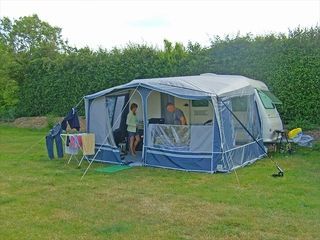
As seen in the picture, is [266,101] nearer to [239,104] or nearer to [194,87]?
[239,104]

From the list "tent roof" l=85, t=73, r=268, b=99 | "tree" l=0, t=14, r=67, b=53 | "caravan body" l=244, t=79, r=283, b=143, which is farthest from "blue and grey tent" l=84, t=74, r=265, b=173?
"tree" l=0, t=14, r=67, b=53

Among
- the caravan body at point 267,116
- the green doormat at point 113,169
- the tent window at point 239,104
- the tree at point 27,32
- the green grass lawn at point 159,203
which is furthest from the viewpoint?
the tree at point 27,32

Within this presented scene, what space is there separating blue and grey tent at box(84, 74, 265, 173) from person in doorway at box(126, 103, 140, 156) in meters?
0.30

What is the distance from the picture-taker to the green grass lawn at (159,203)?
Answer: 496 centimetres

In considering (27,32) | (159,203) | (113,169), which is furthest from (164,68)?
(27,32)

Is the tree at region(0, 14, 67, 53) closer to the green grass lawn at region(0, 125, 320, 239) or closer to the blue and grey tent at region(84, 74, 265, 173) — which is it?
the blue and grey tent at region(84, 74, 265, 173)

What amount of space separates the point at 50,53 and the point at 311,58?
1262 centimetres

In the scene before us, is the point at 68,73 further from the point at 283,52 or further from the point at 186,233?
the point at 186,233

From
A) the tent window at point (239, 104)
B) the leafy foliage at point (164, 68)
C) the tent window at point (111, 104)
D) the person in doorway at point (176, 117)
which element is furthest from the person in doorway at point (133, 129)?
the leafy foliage at point (164, 68)

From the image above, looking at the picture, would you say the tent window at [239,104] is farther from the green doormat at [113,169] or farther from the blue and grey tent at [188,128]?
the green doormat at [113,169]

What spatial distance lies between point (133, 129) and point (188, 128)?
1.84 meters

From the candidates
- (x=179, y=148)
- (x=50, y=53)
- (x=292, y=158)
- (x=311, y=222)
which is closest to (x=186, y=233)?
(x=311, y=222)

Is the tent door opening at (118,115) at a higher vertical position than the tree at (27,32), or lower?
lower

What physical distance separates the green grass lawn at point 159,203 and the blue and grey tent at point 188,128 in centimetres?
39
